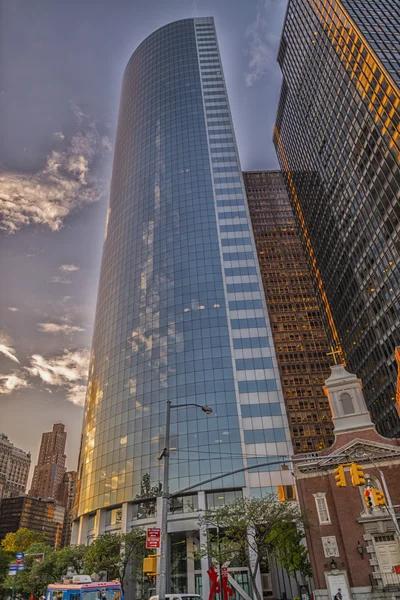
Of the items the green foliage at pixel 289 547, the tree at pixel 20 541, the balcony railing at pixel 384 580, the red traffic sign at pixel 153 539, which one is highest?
the tree at pixel 20 541

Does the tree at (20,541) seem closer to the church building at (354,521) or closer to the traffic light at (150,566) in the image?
the church building at (354,521)

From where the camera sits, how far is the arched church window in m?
51.8

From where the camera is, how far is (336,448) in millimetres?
48312

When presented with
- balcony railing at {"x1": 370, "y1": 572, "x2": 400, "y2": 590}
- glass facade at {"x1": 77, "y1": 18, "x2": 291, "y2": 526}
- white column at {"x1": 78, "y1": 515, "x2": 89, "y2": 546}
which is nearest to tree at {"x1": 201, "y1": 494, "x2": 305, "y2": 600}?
balcony railing at {"x1": 370, "y1": 572, "x2": 400, "y2": 590}

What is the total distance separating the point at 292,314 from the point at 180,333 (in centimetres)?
5316

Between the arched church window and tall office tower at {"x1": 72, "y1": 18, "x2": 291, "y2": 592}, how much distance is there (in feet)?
61.4

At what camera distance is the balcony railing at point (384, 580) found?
3791 centimetres

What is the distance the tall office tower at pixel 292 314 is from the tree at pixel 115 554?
49005mm

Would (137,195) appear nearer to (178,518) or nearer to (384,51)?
(384,51)

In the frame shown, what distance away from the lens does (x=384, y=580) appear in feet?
127

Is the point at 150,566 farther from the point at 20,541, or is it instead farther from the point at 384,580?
the point at 20,541

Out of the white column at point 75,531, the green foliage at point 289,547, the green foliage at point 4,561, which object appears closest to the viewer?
the green foliage at point 289,547

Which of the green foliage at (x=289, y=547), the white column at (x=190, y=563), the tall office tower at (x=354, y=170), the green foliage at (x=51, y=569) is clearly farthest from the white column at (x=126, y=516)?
the tall office tower at (x=354, y=170)

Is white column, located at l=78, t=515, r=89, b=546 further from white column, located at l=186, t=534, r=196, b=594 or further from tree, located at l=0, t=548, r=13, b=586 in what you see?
white column, located at l=186, t=534, r=196, b=594
